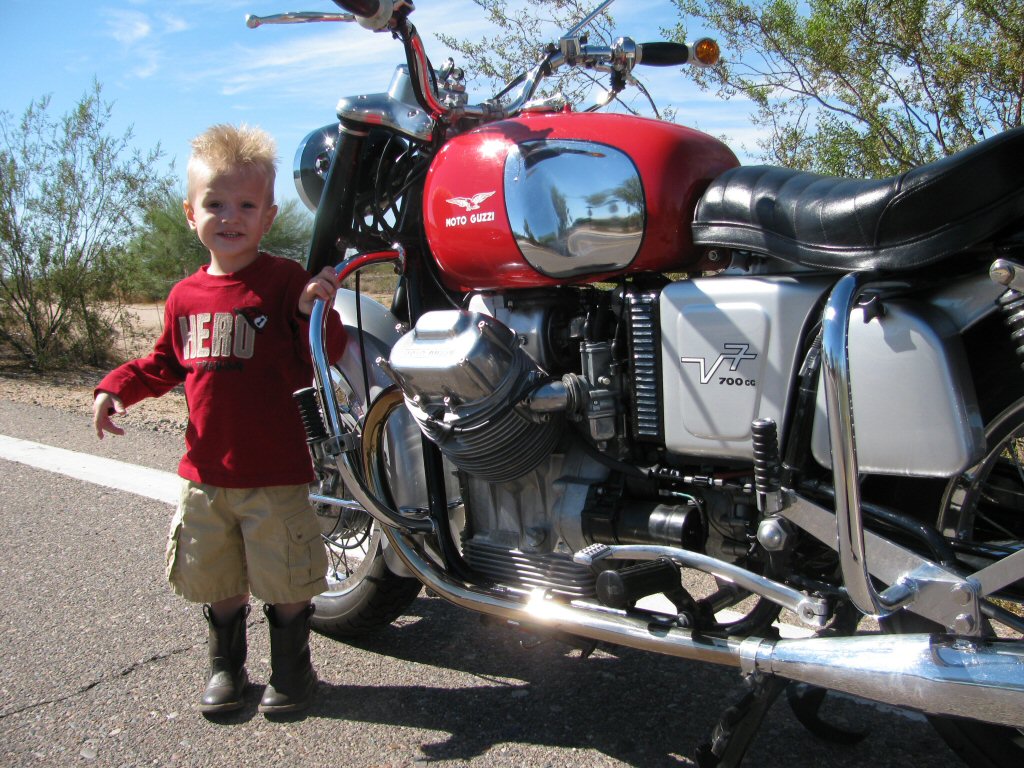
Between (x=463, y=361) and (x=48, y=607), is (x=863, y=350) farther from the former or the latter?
(x=48, y=607)

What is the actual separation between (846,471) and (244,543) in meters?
1.74

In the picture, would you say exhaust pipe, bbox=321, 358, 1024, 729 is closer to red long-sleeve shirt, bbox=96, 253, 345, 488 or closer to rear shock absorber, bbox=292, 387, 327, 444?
rear shock absorber, bbox=292, 387, 327, 444

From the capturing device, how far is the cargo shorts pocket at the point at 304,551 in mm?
2756

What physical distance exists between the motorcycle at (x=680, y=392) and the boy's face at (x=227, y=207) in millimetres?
286

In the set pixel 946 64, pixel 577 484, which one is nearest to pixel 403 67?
pixel 577 484

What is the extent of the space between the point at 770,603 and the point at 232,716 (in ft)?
5.09

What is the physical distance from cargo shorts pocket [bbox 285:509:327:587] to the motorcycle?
213 millimetres

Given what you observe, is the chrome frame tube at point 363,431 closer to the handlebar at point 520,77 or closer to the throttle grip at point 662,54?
the handlebar at point 520,77

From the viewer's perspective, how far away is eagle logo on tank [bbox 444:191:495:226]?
8.25 ft

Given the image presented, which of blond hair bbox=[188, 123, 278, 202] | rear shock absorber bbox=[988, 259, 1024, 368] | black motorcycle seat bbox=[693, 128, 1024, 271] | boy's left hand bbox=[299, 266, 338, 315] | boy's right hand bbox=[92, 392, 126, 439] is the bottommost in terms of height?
boy's right hand bbox=[92, 392, 126, 439]

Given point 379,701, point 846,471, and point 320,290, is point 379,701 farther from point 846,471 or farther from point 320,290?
point 846,471

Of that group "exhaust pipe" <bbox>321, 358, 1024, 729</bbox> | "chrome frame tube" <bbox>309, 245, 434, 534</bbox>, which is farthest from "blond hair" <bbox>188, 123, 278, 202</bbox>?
"exhaust pipe" <bbox>321, 358, 1024, 729</bbox>

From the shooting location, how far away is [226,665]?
277 centimetres

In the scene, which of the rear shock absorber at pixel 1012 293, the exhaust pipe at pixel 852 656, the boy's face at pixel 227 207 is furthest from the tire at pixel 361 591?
the rear shock absorber at pixel 1012 293
